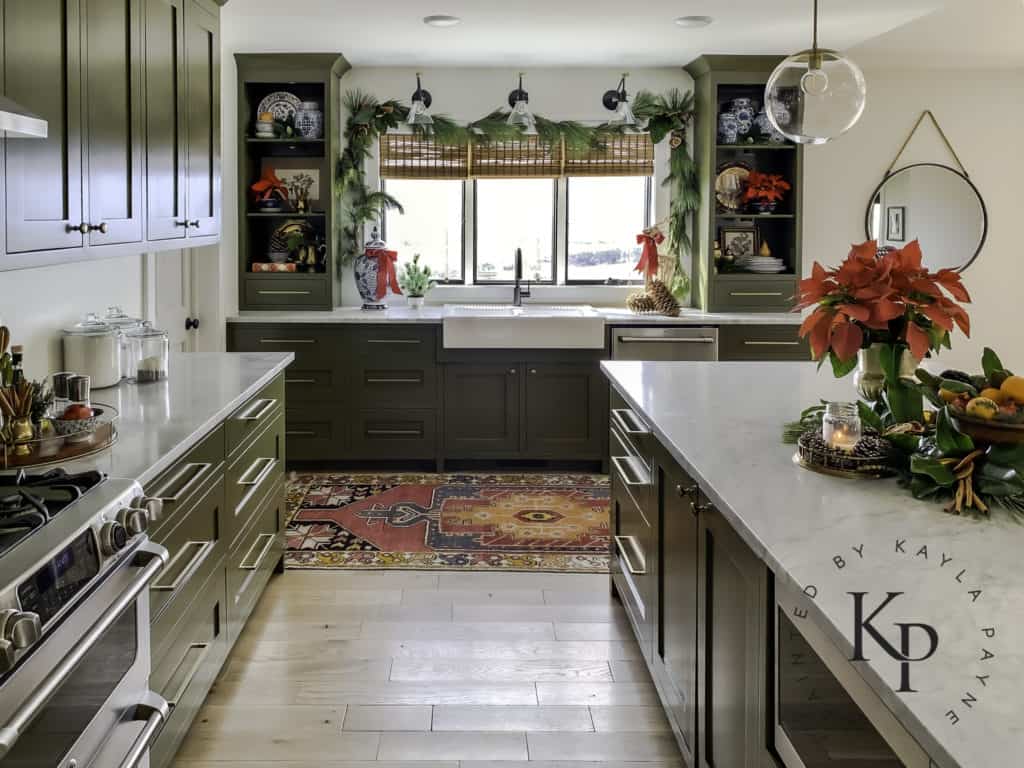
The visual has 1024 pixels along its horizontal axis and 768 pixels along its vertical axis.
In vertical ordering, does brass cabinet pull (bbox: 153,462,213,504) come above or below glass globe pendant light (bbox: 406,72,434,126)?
below

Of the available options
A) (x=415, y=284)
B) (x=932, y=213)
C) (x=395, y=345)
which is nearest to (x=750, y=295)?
(x=932, y=213)

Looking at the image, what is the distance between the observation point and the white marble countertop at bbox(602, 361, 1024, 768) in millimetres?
1051

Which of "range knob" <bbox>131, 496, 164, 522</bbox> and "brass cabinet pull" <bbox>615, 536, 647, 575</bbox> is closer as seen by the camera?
"range knob" <bbox>131, 496, 164, 522</bbox>

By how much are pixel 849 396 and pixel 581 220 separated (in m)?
3.59

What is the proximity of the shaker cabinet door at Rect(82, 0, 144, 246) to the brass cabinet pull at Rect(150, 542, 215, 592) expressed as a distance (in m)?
0.87

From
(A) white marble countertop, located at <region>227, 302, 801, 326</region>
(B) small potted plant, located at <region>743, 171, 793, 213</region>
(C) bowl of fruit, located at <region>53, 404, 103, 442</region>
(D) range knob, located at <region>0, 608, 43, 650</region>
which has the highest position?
(B) small potted plant, located at <region>743, 171, 793, 213</region>

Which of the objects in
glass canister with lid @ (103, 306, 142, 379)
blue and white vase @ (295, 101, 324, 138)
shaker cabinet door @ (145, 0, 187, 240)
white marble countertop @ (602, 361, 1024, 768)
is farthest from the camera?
blue and white vase @ (295, 101, 324, 138)

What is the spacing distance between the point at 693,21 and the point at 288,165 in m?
2.61

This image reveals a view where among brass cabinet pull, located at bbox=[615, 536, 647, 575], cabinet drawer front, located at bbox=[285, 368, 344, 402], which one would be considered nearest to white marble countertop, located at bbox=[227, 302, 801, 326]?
cabinet drawer front, located at bbox=[285, 368, 344, 402]

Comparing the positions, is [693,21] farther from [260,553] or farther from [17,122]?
[17,122]

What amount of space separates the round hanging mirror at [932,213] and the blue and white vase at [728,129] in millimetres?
1007

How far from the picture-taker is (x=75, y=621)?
159 centimetres

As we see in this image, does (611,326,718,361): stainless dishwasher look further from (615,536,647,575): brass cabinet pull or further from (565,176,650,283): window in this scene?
(615,536,647,575): brass cabinet pull

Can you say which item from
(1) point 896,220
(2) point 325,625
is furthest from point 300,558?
(1) point 896,220
